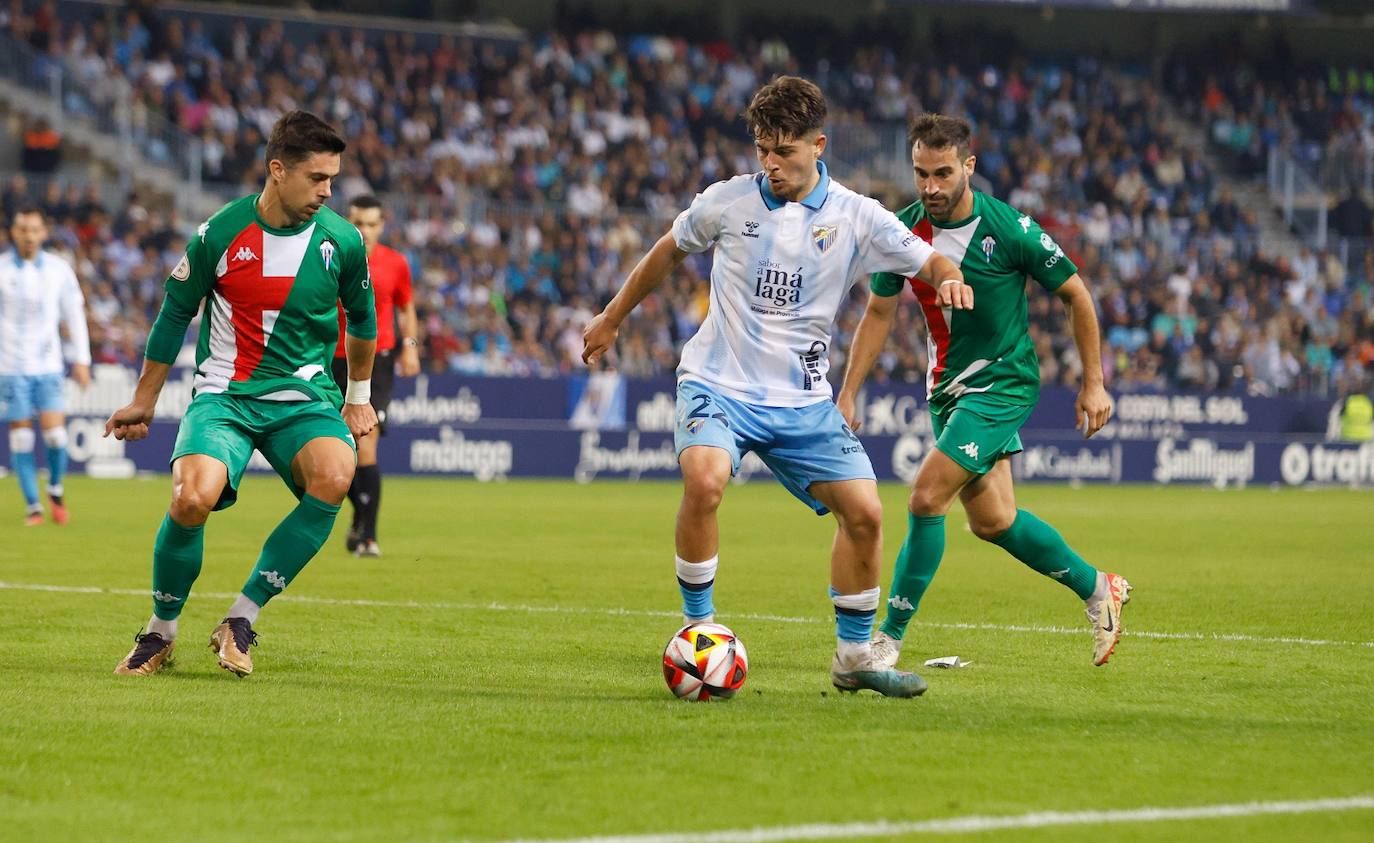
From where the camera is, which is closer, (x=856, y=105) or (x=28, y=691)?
(x=28, y=691)

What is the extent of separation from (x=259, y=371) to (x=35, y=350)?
9.09 metres

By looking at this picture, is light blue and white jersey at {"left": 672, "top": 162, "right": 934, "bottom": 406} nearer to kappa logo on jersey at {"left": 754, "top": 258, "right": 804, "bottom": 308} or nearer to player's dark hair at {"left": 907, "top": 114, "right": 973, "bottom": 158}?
kappa logo on jersey at {"left": 754, "top": 258, "right": 804, "bottom": 308}

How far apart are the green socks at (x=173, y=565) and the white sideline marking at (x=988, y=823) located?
338 centimetres

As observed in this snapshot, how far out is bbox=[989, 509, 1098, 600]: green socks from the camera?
7996mm

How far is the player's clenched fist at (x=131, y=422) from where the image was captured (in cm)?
719

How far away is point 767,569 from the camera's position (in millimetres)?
13219

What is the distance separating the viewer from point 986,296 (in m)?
7.93

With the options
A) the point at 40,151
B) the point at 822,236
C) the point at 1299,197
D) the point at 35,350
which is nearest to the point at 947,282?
the point at 822,236

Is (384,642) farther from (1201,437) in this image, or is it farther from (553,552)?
(1201,437)

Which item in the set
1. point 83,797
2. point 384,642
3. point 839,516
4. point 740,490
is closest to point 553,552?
point 384,642

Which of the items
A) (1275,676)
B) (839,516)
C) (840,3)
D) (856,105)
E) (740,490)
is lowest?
(740,490)

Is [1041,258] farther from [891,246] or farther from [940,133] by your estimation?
[891,246]

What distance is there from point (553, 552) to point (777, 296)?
7.50 meters

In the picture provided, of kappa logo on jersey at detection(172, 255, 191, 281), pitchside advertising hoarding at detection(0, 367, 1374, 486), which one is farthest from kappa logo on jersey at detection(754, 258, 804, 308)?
pitchside advertising hoarding at detection(0, 367, 1374, 486)
